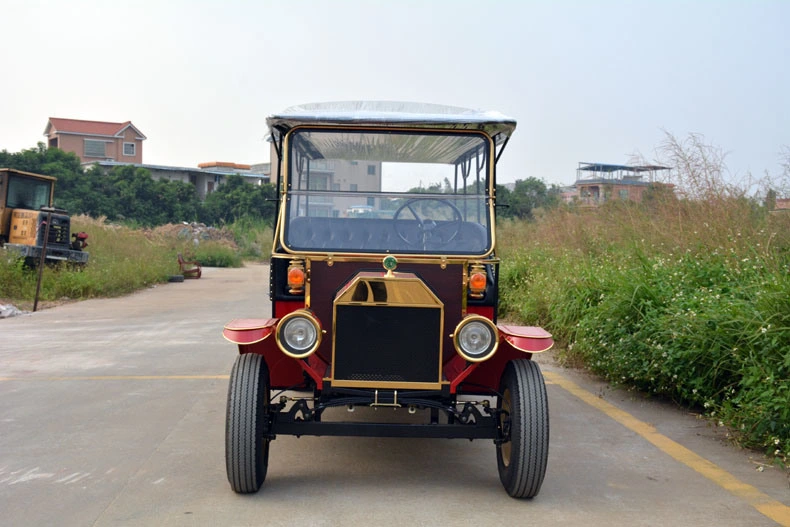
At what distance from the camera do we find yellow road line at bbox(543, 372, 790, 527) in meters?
4.53

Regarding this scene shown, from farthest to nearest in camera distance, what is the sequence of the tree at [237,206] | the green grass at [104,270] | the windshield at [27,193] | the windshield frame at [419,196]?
the tree at [237,206] < the windshield at [27,193] < the green grass at [104,270] < the windshield frame at [419,196]

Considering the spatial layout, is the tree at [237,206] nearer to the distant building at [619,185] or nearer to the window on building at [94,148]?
the window on building at [94,148]

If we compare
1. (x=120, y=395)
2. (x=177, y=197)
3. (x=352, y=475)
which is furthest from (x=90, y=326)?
(x=177, y=197)

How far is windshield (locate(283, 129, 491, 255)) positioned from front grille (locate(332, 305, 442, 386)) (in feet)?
2.87

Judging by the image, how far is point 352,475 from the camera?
200 inches

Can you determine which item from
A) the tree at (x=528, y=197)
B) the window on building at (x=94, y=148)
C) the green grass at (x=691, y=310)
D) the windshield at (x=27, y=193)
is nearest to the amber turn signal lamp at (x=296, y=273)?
the green grass at (x=691, y=310)

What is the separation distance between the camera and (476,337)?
459 centimetres

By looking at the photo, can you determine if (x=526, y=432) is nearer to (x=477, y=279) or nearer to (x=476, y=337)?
(x=476, y=337)

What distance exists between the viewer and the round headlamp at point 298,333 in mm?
4496

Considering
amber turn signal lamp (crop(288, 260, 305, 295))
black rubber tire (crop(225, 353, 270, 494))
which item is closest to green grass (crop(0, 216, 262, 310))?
amber turn signal lamp (crop(288, 260, 305, 295))

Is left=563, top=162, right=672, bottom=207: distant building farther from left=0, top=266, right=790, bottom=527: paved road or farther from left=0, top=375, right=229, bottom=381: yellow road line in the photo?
left=0, top=375, right=229, bottom=381: yellow road line

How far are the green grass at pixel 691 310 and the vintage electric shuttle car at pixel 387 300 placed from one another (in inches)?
76.7

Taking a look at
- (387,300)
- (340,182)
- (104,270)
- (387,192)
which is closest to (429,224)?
(387,192)

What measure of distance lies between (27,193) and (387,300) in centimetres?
1706
